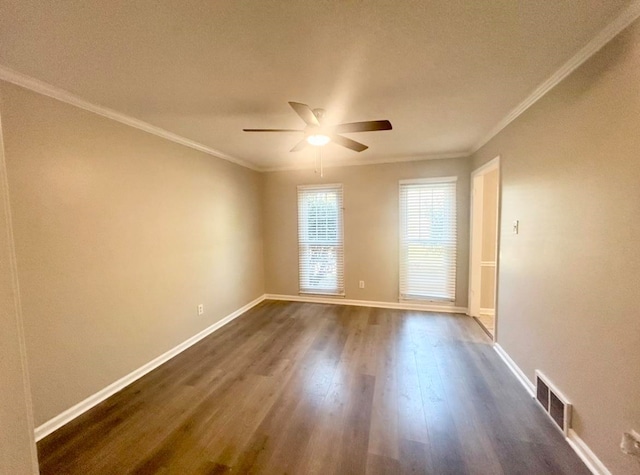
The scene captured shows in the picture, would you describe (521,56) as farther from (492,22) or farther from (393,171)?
(393,171)

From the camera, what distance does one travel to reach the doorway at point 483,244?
386 centimetres

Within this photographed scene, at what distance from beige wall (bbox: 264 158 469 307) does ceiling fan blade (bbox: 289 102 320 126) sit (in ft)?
7.92

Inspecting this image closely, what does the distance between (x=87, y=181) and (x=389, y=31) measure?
2441 mm

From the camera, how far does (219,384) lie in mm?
2494

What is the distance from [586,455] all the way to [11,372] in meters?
2.73

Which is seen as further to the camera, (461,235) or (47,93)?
(461,235)

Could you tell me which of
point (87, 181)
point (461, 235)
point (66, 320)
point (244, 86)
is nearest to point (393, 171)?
point (461, 235)

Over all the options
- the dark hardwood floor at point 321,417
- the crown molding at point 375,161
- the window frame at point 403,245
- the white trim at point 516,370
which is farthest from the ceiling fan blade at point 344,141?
the white trim at point 516,370

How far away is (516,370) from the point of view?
2.52 metres

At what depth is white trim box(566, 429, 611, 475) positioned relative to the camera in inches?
60.4

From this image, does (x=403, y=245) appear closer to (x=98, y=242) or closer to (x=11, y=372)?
(x=98, y=242)

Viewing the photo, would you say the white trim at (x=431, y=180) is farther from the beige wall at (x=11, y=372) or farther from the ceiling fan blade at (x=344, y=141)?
the beige wall at (x=11, y=372)

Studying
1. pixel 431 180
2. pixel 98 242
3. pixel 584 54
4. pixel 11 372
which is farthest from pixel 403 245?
pixel 11 372

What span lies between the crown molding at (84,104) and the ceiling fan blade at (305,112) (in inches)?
66.7
